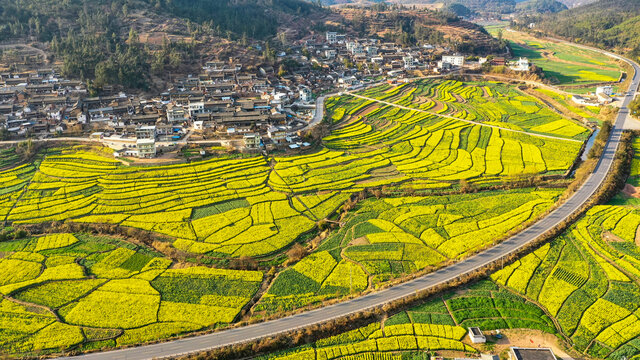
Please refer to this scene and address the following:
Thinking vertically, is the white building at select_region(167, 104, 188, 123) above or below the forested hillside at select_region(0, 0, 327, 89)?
below

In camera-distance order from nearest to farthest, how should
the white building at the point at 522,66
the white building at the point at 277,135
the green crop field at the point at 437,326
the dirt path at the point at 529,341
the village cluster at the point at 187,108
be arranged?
the green crop field at the point at 437,326
the dirt path at the point at 529,341
the village cluster at the point at 187,108
the white building at the point at 277,135
the white building at the point at 522,66

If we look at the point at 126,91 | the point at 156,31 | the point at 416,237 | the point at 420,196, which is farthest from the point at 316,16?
the point at 416,237

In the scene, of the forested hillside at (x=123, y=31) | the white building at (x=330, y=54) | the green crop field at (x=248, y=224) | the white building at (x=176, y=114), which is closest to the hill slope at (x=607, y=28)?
the white building at (x=330, y=54)

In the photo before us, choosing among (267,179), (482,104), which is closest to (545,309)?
(267,179)

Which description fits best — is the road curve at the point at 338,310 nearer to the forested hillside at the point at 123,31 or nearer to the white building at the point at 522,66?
the forested hillside at the point at 123,31

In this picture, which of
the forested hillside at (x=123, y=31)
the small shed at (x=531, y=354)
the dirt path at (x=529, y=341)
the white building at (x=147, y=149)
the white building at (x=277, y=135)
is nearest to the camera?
the small shed at (x=531, y=354)

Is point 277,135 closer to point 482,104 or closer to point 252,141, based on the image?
point 252,141

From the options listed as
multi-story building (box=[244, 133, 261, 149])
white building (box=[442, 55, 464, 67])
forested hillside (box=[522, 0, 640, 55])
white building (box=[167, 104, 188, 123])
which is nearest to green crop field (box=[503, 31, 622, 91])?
forested hillside (box=[522, 0, 640, 55])

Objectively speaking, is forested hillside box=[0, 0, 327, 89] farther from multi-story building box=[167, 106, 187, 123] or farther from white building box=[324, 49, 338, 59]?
white building box=[324, 49, 338, 59]
